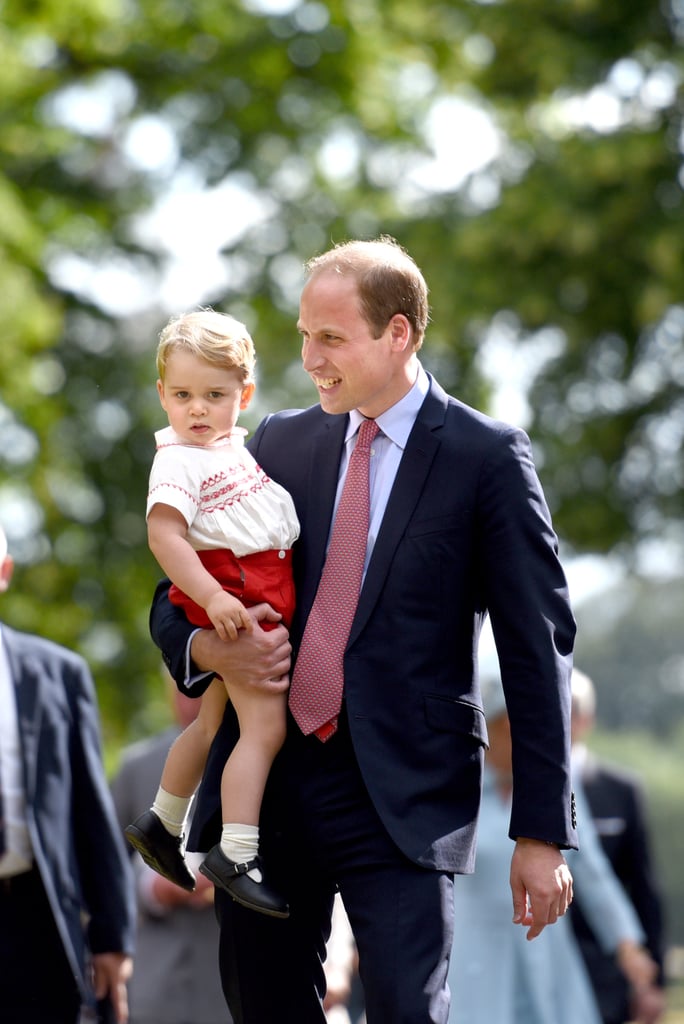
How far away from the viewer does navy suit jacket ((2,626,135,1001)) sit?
5559mm

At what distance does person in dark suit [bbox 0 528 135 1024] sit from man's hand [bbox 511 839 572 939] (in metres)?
1.96

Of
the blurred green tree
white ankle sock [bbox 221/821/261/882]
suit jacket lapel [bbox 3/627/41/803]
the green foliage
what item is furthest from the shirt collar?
the green foliage

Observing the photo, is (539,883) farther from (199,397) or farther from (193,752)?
(199,397)

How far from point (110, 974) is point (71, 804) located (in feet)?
1.94

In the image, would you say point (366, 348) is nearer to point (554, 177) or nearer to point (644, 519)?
point (554, 177)

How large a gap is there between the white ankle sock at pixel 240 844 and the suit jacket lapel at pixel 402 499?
0.48 metres

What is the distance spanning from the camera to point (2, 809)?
552 centimetres

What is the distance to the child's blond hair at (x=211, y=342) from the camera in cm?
411

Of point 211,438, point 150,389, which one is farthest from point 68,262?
point 211,438

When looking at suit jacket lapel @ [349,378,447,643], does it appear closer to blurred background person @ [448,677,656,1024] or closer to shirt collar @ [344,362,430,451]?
shirt collar @ [344,362,430,451]

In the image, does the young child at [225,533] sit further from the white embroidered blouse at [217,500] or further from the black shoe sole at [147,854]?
the black shoe sole at [147,854]

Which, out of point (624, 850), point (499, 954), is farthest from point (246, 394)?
point (624, 850)

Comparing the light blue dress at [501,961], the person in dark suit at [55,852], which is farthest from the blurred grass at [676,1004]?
the person in dark suit at [55,852]

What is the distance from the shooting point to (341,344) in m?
4.08
